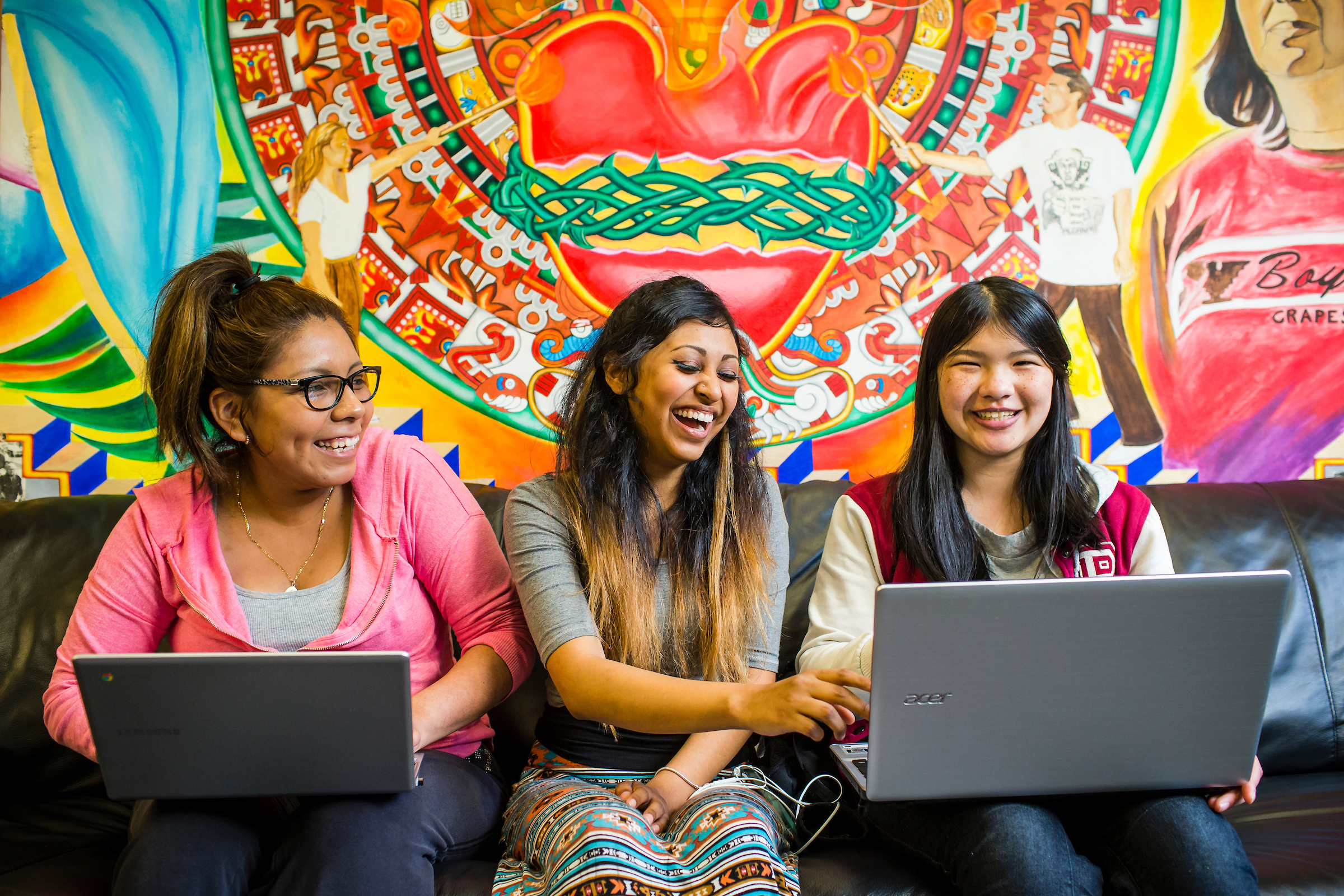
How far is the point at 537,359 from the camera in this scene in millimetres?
1934

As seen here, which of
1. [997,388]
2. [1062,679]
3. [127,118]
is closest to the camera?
[1062,679]

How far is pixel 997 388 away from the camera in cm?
134

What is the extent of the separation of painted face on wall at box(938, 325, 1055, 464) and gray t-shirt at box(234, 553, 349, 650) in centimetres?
98

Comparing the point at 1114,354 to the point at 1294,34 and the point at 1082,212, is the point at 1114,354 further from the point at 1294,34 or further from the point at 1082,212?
the point at 1294,34

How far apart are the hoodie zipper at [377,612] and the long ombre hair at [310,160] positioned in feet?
3.19

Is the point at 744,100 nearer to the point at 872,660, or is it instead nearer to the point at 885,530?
the point at 885,530

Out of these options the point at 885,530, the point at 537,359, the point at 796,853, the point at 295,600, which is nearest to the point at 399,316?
the point at 537,359

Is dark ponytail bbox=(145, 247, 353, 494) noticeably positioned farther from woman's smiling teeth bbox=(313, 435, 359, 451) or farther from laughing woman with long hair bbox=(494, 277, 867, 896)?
laughing woman with long hair bbox=(494, 277, 867, 896)

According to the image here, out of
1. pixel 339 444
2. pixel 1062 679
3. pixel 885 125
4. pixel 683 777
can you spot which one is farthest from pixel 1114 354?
pixel 339 444

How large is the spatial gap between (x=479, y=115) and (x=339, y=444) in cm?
94

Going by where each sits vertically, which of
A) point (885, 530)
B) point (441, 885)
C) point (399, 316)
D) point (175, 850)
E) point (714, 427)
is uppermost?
point (399, 316)

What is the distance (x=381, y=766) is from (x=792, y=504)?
948 millimetres

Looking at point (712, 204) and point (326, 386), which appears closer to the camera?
point (326, 386)

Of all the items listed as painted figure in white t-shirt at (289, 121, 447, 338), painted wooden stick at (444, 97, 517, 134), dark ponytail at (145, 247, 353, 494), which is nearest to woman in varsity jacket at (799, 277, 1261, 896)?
dark ponytail at (145, 247, 353, 494)
